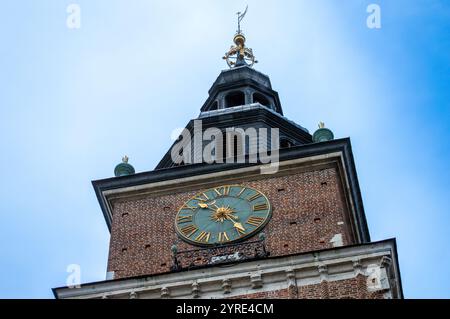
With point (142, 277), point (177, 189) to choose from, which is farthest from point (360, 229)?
point (142, 277)

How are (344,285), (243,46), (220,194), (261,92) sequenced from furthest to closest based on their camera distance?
(243,46) → (261,92) → (220,194) → (344,285)

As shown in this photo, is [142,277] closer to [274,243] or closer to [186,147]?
[274,243]

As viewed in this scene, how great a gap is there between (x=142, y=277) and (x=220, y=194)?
4075 millimetres

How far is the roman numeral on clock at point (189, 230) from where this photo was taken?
95.0 ft

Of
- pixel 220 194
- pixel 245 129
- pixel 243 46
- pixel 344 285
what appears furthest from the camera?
pixel 243 46

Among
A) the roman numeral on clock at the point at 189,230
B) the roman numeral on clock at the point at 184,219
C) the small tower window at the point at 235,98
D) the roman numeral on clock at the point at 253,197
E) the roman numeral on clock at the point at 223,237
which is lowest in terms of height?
the roman numeral on clock at the point at 223,237

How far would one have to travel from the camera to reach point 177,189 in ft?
101

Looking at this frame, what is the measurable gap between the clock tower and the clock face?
0.09ft

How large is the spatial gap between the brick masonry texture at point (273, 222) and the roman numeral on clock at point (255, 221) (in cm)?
22

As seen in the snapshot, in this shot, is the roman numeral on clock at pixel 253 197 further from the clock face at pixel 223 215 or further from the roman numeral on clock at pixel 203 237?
the roman numeral on clock at pixel 203 237

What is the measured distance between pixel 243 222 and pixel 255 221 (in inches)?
11.0

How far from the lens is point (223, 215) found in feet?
95.8

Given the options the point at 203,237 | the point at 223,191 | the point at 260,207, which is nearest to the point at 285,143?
the point at 223,191

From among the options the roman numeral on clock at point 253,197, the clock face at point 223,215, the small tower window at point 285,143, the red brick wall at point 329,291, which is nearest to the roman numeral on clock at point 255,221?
the clock face at point 223,215
